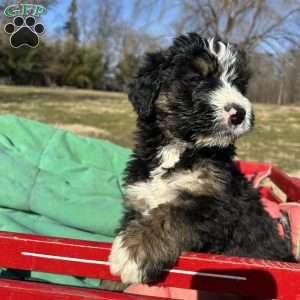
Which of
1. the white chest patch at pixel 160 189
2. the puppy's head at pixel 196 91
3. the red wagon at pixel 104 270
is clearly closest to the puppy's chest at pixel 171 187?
the white chest patch at pixel 160 189

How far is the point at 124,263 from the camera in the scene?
2299 mm

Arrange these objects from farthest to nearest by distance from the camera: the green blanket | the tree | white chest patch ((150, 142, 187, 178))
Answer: the tree, the green blanket, white chest patch ((150, 142, 187, 178))

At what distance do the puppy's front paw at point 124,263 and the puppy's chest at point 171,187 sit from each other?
21.0 inches

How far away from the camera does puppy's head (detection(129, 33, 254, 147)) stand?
2836 millimetres

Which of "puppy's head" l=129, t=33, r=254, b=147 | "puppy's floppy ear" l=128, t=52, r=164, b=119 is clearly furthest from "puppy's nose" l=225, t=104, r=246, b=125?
"puppy's floppy ear" l=128, t=52, r=164, b=119

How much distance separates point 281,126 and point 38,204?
15.8 m

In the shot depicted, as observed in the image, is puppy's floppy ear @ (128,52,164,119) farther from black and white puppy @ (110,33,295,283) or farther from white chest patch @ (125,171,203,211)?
white chest patch @ (125,171,203,211)

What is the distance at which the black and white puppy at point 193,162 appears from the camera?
2654mm

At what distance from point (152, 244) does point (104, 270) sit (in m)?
0.36

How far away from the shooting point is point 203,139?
9.61 ft

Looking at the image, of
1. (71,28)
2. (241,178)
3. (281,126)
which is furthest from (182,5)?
(241,178)

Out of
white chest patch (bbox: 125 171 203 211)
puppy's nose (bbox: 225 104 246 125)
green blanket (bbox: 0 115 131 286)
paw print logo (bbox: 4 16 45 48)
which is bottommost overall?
green blanket (bbox: 0 115 131 286)

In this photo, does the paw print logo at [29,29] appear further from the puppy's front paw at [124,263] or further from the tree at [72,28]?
the tree at [72,28]

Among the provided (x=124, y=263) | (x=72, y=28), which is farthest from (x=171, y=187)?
(x=72, y=28)
